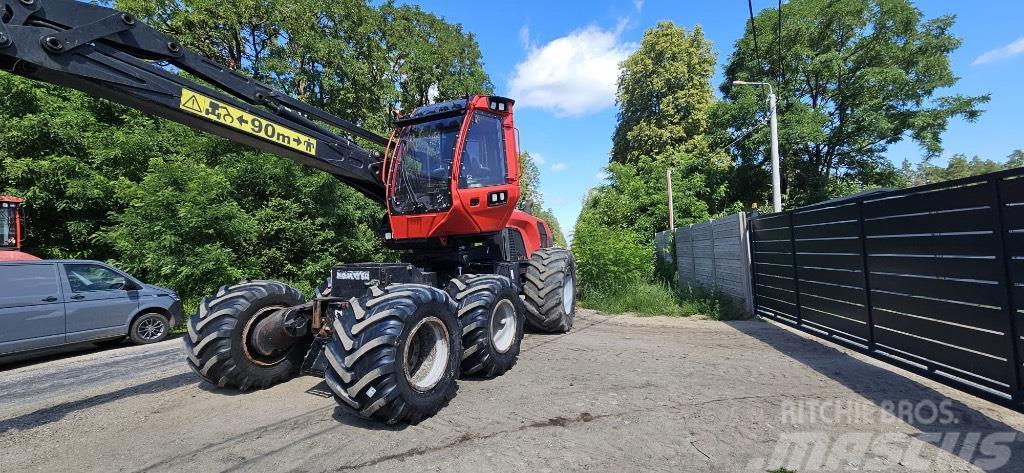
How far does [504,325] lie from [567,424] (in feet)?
6.09

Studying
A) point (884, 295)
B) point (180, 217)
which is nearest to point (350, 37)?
point (180, 217)

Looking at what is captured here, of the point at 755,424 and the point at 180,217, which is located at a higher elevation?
the point at 180,217

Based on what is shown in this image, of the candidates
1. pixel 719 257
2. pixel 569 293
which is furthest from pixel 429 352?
pixel 719 257

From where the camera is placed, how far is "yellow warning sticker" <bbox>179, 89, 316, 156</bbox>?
428cm

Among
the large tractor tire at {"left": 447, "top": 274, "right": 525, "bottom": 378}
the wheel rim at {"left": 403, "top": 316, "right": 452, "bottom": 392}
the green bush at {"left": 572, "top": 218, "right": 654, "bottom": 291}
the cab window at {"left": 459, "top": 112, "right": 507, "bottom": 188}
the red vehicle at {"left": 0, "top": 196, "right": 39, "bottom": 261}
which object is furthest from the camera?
the green bush at {"left": 572, "top": 218, "right": 654, "bottom": 291}

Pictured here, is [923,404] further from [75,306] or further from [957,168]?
[957,168]

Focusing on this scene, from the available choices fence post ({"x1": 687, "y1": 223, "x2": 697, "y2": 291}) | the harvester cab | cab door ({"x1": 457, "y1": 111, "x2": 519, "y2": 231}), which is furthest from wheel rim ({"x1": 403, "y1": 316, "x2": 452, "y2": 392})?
fence post ({"x1": 687, "y1": 223, "x2": 697, "y2": 291})

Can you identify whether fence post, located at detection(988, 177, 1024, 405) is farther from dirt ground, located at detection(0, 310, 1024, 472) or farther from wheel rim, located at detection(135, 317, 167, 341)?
wheel rim, located at detection(135, 317, 167, 341)

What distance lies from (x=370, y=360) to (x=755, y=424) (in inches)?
117

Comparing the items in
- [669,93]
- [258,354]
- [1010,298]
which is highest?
[669,93]

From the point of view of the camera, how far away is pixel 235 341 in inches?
181

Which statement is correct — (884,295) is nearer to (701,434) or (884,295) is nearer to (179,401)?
(701,434)

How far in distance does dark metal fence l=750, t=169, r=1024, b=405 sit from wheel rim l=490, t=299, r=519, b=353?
3.85 meters

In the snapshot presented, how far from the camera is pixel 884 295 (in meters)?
4.94
